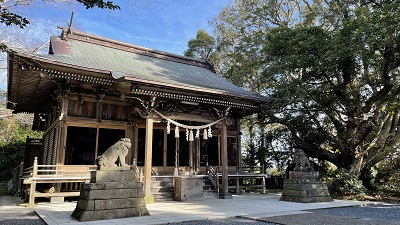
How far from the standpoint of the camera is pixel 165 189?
1050 cm

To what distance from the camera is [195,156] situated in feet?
42.1

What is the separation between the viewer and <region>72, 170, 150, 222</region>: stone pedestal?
6.17 m

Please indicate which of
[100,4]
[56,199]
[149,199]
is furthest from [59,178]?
[100,4]

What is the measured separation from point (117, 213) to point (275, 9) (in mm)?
15676

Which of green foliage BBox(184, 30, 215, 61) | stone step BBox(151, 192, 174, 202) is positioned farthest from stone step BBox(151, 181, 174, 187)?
green foliage BBox(184, 30, 215, 61)

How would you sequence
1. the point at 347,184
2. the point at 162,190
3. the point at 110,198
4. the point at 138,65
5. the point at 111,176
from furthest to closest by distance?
the point at 138,65
the point at 347,184
the point at 162,190
the point at 111,176
the point at 110,198

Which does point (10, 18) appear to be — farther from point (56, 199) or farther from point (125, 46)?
point (125, 46)

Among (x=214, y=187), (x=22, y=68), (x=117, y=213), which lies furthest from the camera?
(x=214, y=187)

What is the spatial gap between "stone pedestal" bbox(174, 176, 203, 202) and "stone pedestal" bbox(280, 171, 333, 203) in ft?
9.82

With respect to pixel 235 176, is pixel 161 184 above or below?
below

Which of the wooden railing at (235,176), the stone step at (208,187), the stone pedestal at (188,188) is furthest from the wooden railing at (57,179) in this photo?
the wooden railing at (235,176)

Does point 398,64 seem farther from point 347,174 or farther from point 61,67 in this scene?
point 61,67

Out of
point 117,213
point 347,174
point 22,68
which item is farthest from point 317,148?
point 22,68

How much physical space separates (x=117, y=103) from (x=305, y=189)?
7.44 m
